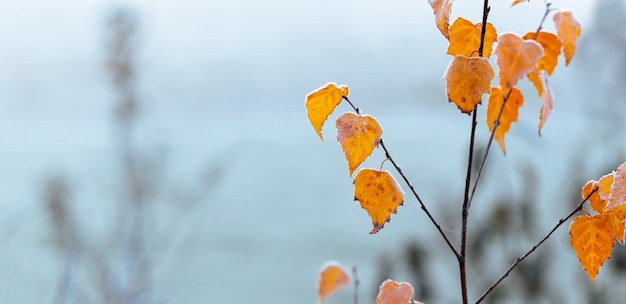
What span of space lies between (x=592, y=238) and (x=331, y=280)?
0.35m

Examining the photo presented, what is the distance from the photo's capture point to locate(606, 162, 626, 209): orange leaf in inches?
21.4

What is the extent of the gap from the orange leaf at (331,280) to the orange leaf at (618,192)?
39 centimetres

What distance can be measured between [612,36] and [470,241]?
0.80m

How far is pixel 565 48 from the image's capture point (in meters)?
0.67

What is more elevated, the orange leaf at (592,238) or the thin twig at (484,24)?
the thin twig at (484,24)

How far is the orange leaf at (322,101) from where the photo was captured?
60 centimetres

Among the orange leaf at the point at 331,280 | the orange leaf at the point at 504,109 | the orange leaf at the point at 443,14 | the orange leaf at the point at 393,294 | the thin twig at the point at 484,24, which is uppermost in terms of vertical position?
the orange leaf at the point at 443,14

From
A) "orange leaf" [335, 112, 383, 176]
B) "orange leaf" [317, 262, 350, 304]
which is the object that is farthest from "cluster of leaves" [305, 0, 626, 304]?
"orange leaf" [317, 262, 350, 304]

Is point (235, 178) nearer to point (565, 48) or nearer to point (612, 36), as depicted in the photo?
point (612, 36)

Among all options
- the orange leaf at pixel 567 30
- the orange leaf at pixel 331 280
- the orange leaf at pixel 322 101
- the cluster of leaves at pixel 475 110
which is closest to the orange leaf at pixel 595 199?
the cluster of leaves at pixel 475 110

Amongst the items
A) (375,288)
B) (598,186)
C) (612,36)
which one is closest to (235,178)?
(375,288)

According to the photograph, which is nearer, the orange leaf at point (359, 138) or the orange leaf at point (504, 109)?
the orange leaf at point (359, 138)

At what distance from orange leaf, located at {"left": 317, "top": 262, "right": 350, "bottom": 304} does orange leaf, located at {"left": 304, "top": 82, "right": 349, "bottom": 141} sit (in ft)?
1.03

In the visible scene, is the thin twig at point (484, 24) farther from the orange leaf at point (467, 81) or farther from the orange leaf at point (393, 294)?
the orange leaf at point (393, 294)
